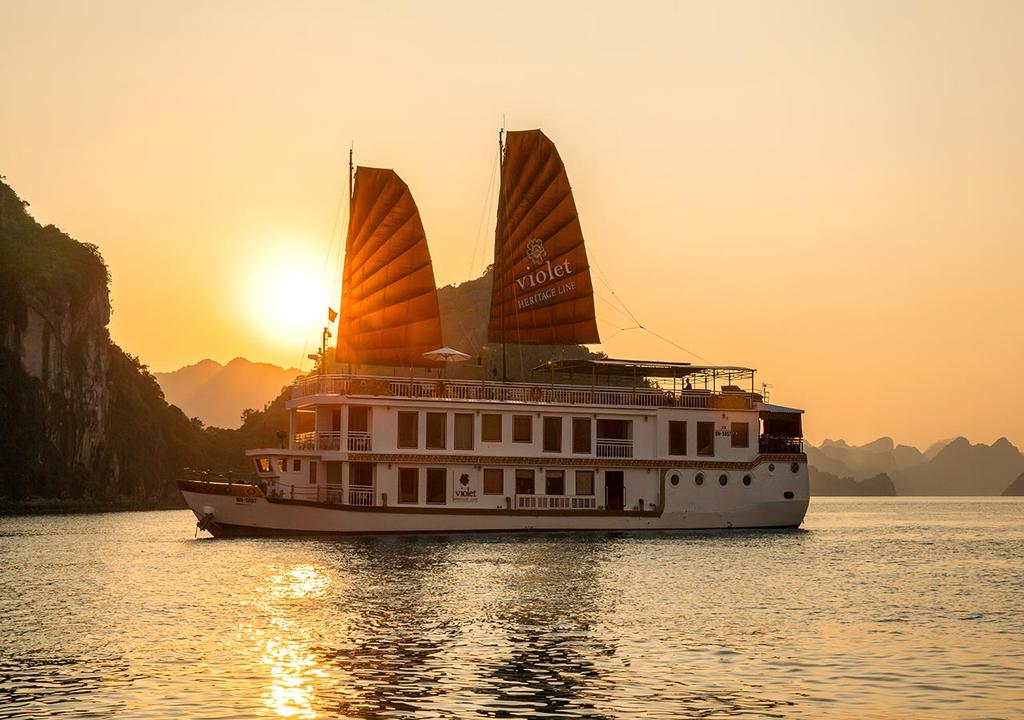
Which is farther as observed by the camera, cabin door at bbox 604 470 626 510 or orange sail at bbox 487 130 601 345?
orange sail at bbox 487 130 601 345

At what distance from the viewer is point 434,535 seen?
43.6 meters

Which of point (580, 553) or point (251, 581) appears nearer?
point (251, 581)

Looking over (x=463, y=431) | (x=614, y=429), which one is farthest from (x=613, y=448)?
(x=463, y=431)

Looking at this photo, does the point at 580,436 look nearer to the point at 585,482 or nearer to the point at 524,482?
the point at 585,482

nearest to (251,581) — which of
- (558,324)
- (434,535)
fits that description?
(434,535)

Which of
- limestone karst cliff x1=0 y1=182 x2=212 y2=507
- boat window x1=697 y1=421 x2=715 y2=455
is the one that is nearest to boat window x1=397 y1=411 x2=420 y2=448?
boat window x1=697 y1=421 x2=715 y2=455

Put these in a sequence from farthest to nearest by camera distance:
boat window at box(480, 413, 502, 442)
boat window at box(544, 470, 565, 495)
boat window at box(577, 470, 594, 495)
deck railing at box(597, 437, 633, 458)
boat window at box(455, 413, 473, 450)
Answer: deck railing at box(597, 437, 633, 458), boat window at box(577, 470, 594, 495), boat window at box(544, 470, 565, 495), boat window at box(480, 413, 502, 442), boat window at box(455, 413, 473, 450)

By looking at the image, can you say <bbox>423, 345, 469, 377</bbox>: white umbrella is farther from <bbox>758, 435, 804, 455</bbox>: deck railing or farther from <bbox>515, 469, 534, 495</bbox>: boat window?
<bbox>758, 435, 804, 455</bbox>: deck railing

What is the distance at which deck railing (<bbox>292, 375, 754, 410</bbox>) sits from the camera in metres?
43.5

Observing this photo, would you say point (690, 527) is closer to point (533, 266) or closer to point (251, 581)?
point (533, 266)

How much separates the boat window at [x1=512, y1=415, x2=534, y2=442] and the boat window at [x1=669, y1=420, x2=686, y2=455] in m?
5.72

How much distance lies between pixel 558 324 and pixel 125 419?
69.9 m

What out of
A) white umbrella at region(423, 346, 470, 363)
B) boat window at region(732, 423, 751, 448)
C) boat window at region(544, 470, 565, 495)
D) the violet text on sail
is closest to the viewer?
boat window at region(544, 470, 565, 495)

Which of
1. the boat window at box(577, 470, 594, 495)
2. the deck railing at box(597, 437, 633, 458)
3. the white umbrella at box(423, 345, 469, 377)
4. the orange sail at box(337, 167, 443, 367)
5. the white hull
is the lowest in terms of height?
the white hull
